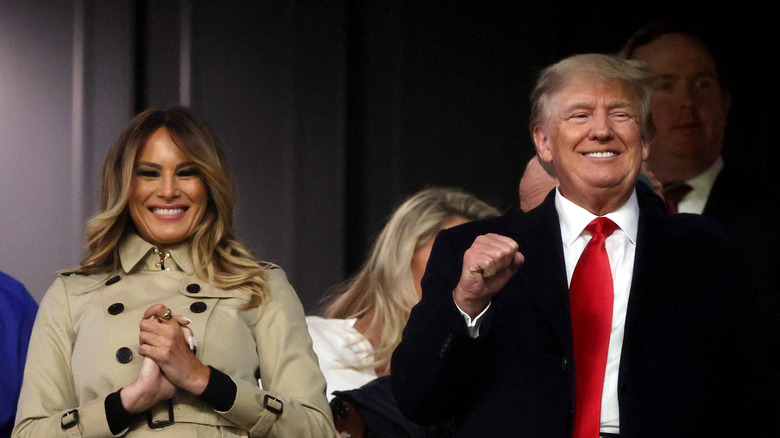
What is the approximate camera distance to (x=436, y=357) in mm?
2404

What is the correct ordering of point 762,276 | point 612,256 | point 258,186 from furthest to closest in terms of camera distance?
point 258,186 < point 762,276 < point 612,256

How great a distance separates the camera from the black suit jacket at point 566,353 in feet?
7.88

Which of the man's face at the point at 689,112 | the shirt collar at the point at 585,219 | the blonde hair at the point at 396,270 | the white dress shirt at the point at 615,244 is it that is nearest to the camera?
the white dress shirt at the point at 615,244

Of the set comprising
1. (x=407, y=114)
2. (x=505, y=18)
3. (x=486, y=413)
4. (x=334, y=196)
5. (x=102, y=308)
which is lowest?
(x=486, y=413)

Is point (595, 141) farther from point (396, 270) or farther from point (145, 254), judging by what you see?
point (396, 270)

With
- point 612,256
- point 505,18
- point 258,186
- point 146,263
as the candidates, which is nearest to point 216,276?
point 146,263

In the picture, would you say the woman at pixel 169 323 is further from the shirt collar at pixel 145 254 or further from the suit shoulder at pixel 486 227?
the suit shoulder at pixel 486 227

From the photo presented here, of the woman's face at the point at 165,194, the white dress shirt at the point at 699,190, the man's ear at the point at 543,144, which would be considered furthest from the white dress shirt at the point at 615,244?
the white dress shirt at the point at 699,190

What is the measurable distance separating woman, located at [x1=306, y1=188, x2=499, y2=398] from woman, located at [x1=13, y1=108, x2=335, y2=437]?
0.82 metres

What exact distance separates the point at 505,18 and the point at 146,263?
230cm

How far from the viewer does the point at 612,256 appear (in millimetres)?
2592

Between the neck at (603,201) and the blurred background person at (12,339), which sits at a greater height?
the neck at (603,201)

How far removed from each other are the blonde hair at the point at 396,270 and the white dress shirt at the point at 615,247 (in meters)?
1.21

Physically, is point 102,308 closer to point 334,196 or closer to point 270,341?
point 270,341
